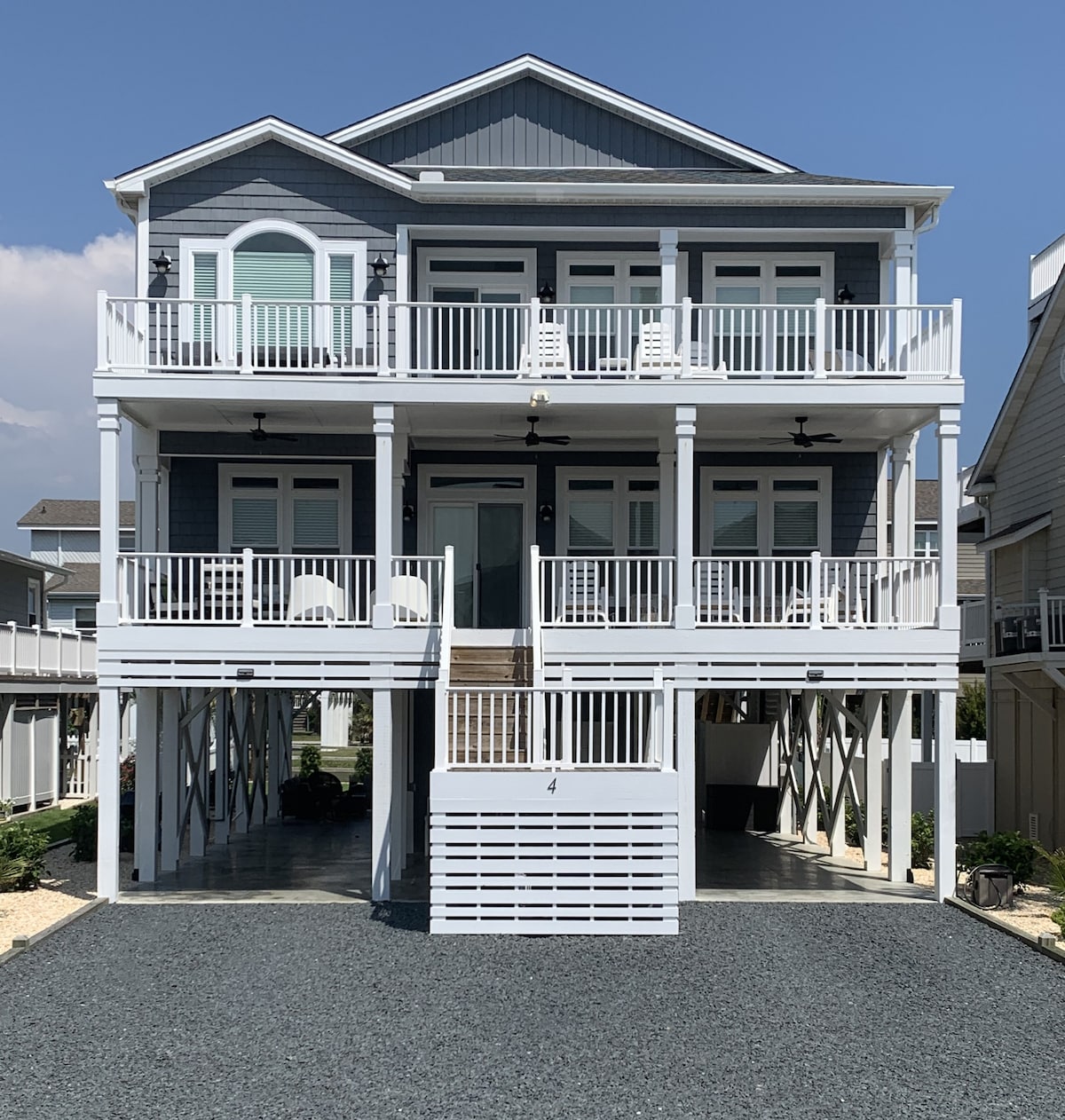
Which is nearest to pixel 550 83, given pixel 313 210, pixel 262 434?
pixel 313 210

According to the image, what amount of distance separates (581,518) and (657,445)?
1446mm

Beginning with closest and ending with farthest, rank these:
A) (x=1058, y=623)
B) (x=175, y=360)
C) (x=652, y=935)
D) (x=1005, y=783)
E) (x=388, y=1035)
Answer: (x=388, y=1035) → (x=652, y=935) → (x=175, y=360) → (x=1058, y=623) → (x=1005, y=783)

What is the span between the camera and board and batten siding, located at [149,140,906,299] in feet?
57.0

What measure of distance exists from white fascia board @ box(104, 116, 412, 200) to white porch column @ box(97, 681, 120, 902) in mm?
4807

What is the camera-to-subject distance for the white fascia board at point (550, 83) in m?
19.7

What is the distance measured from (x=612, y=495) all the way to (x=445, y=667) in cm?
550

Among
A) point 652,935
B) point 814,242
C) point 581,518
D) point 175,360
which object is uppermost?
point 814,242

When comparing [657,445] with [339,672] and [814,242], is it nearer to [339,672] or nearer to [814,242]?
[814,242]

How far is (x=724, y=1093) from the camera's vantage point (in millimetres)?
8148

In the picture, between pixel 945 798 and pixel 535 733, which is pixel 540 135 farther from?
pixel 945 798

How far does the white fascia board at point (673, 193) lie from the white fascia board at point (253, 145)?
1.71ft

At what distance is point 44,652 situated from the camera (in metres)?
27.1

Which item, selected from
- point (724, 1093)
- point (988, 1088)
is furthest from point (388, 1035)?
point (988, 1088)

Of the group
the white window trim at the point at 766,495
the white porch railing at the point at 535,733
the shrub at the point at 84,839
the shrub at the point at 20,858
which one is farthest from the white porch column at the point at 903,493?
the shrub at the point at 84,839
